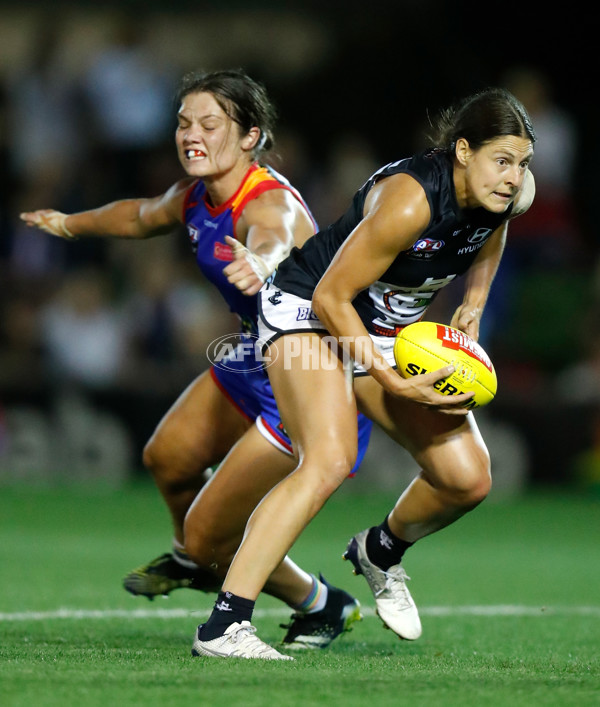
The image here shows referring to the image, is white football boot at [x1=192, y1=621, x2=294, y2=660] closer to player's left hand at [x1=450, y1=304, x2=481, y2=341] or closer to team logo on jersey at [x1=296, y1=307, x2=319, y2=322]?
team logo on jersey at [x1=296, y1=307, x2=319, y2=322]

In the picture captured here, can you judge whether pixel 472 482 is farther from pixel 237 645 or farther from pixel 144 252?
pixel 144 252

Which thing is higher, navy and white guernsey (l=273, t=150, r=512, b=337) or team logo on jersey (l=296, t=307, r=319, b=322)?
navy and white guernsey (l=273, t=150, r=512, b=337)

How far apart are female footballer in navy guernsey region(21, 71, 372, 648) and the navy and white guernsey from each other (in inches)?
5.7

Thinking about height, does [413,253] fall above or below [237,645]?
above

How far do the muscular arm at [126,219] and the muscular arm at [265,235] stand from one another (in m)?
0.51

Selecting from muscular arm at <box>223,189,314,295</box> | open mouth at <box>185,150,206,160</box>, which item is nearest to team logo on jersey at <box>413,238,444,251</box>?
muscular arm at <box>223,189,314,295</box>

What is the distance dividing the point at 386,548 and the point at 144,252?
8825 millimetres

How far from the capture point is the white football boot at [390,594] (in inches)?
203

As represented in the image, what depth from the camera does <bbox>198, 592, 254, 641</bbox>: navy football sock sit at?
4.45 metres

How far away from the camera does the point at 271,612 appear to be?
20.7ft

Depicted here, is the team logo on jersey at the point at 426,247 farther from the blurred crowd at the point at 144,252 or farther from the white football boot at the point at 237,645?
the blurred crowd at the point at 144,252

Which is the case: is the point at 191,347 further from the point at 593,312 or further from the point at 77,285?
the point at 593,312

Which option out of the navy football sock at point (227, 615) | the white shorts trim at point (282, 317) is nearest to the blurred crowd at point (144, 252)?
the white shorts trim at point (282, 317)

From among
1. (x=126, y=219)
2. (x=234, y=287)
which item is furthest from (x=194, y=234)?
(x=126, y=219)
